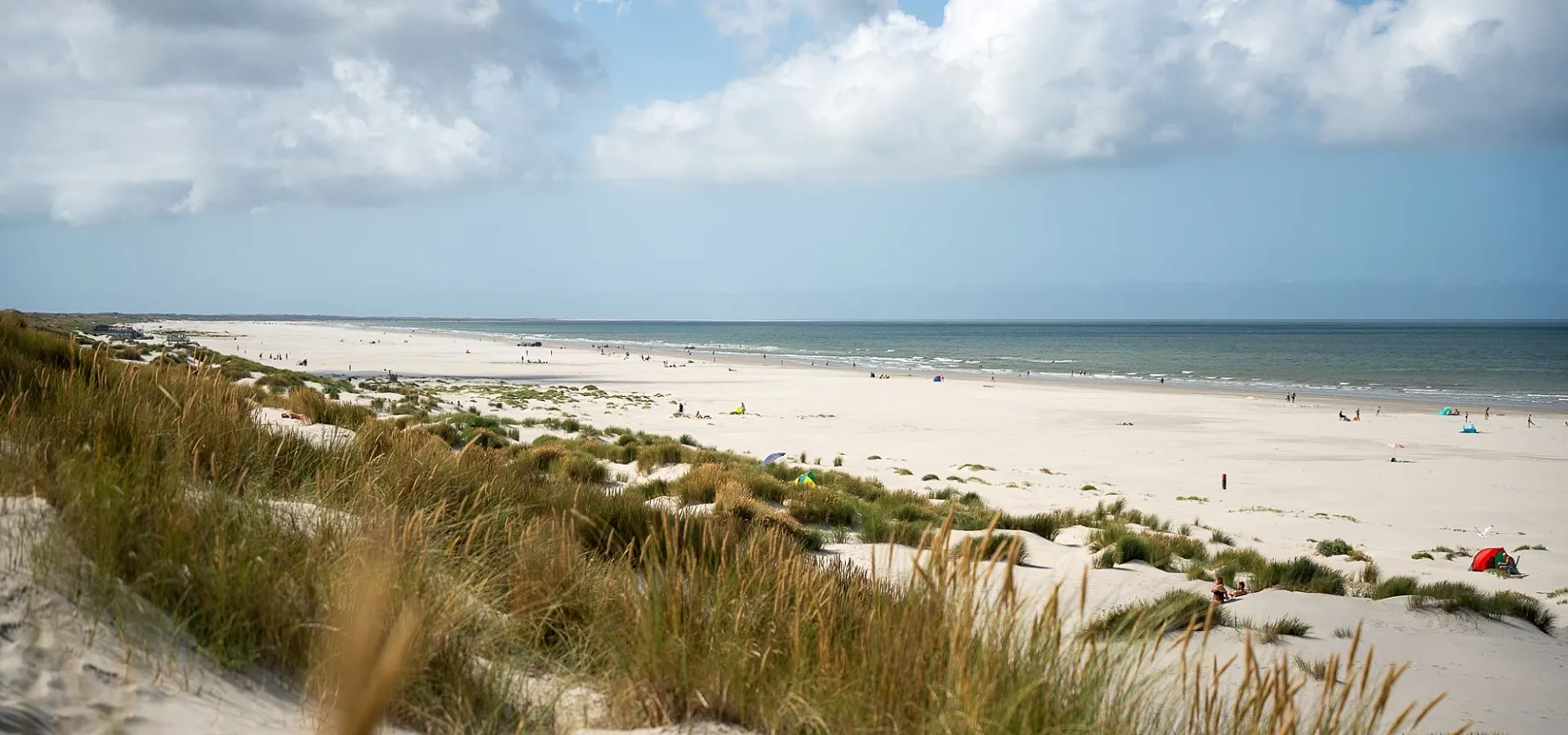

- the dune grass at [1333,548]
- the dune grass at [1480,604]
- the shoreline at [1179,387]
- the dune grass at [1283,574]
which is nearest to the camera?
the dune grass at [1480,604]

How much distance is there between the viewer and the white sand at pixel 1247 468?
268 inches

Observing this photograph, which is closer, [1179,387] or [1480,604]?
[1480,604]

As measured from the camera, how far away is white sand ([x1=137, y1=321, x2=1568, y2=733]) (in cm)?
680

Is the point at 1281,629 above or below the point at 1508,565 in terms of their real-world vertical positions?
above

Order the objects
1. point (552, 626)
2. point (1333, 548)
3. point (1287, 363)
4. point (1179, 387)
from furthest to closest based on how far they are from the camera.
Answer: point (1287, 363) < point (1179, 387) < point (1333, 548) < point (552, 626)

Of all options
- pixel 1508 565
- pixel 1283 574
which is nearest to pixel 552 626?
pixel 1283 574

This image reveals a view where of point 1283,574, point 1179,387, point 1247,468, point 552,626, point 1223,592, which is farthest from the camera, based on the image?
point 1179,387

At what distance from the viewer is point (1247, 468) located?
25156 millimetres

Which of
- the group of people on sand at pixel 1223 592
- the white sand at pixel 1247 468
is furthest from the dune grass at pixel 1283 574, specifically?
the white sand at pixel 1247 468

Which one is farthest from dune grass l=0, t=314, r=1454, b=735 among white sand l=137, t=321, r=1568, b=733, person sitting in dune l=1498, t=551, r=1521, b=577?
person sitting in dune l=1498, t=551, r=1521, b=577

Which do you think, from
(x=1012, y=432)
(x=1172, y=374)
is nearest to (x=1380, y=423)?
(x=1012, y=432)

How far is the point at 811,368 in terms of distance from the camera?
70250mm

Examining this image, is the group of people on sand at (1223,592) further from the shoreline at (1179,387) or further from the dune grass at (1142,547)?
the shoreline at (1179,387)

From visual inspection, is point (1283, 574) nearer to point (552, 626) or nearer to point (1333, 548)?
point (1333, 548)
